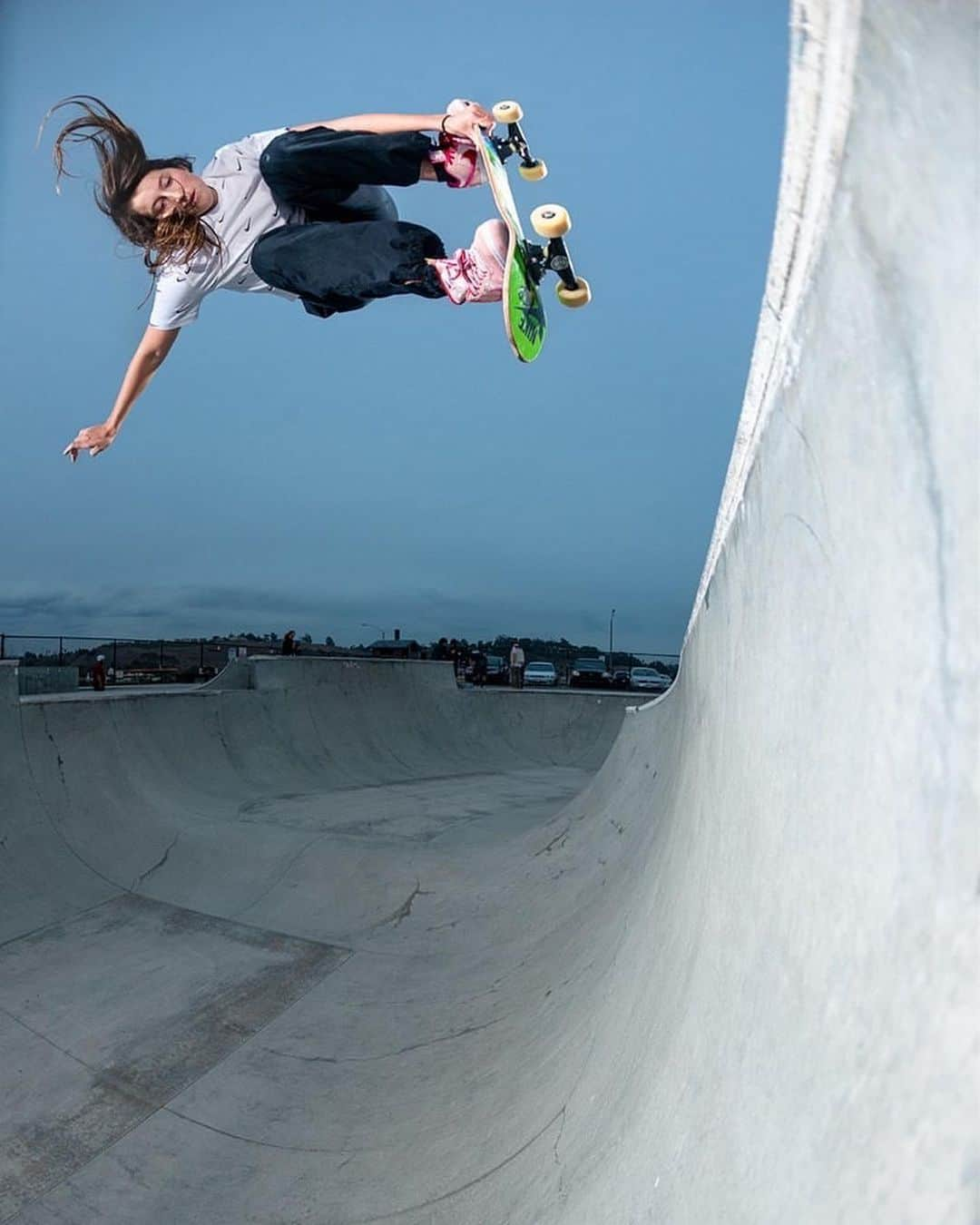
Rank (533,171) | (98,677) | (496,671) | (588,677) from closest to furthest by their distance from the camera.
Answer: (533,171) → (98,677) → (588,677) → (496,671)

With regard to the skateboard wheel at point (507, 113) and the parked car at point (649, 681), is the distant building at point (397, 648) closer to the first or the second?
the parked car at point (649, 681)

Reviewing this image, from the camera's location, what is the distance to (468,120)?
20.1ft

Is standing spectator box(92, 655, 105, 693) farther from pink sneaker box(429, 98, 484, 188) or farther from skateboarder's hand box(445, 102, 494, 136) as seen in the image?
skateboarder's hand box(445, 102, 494, 136)

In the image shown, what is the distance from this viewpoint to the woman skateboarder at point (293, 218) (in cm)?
658

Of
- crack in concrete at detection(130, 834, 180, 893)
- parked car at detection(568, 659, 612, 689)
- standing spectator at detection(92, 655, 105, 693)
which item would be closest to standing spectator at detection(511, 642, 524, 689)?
parked car at detection(568, 659, 612, 689)

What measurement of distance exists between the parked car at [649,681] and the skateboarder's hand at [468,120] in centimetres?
1893

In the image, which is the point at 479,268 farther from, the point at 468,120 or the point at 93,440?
the point at 93,440

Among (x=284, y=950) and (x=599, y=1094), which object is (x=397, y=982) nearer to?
(x=284, y=950)

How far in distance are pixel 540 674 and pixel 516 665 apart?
2.37m

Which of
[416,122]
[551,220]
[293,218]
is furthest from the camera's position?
[293,218]

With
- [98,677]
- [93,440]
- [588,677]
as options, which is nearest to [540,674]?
[588,677]

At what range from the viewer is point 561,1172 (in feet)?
6.16

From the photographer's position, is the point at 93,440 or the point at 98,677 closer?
the point at 93,440

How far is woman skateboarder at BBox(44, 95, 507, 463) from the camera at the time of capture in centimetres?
658
